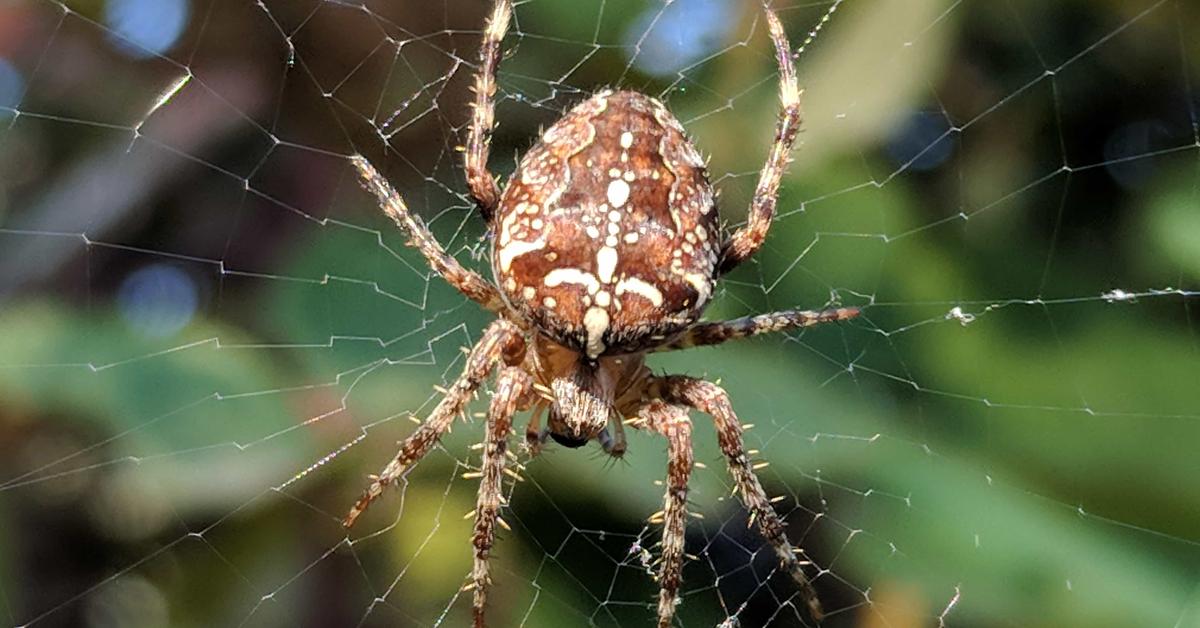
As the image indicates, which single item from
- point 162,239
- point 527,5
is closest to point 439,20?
point 527,5

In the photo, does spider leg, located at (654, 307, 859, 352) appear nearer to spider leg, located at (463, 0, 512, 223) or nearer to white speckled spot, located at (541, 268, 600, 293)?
white speckled spot, located at (541, 268, 600, 293)

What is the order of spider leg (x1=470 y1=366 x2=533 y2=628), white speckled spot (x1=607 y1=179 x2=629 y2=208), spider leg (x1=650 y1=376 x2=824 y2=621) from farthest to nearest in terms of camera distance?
spider leg (x1=650 y1=376 x2=824 y2=621) < spider leg (x1=470 y1=366 x2=533 y2=628) < white speckled spot (x1=607 y1=179 x2=629 y2=208)

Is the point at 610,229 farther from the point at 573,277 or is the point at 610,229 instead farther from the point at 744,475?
the point at 744,475

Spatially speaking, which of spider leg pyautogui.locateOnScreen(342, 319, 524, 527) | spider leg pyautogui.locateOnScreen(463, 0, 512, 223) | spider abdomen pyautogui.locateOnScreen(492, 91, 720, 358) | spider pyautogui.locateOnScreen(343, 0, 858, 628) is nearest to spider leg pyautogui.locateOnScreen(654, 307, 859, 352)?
spider pyautogui.locateOnScreen(343, 0, 858, 628)

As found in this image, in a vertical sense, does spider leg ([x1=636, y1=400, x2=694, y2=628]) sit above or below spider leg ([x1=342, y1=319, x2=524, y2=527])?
below

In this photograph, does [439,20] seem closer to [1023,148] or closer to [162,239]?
[162,239]

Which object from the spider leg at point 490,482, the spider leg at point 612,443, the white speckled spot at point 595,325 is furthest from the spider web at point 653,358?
the white speckled spot at point 595,325
